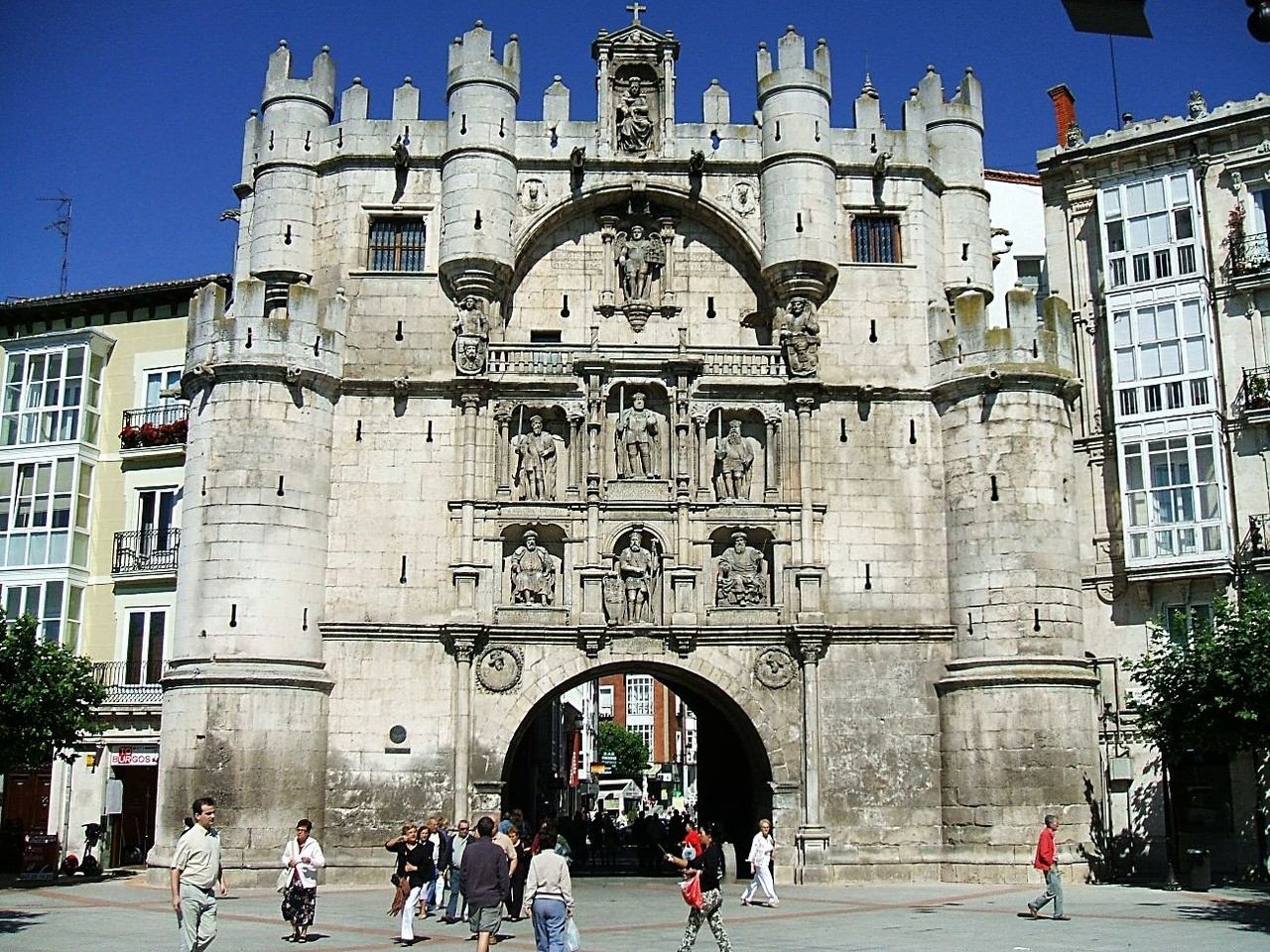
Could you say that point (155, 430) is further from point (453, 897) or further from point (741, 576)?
point (453, 897)

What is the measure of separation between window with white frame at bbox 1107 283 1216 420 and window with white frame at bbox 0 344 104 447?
25.7 metres

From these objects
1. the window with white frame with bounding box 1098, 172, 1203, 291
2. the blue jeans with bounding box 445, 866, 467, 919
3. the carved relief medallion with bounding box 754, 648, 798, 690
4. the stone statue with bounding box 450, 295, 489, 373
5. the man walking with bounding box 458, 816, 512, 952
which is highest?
the window with white frame with bounding box 1098, 172, 1203, 291

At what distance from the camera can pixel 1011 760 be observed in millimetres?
29188

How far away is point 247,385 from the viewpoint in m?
30.4

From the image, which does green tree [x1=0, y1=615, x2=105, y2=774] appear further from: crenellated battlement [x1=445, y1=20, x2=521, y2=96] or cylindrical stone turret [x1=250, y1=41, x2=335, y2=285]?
crenellated battlement [x1=445, y1=20, x2=521, y2=96]

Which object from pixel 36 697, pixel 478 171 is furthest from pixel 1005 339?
pixel 36 697

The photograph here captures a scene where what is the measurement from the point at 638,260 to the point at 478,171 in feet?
13.8

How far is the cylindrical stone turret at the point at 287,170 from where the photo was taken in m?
32.8

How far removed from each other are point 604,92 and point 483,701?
47.4ft

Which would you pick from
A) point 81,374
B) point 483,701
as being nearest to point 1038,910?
point 483,701

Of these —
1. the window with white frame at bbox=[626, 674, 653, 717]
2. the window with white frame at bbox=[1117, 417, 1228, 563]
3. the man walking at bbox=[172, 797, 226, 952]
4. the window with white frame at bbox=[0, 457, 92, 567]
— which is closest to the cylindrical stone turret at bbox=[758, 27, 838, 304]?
the window with white frame at bbox=[1117, 417, 1228, 563]

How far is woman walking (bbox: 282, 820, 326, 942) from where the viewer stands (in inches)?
756

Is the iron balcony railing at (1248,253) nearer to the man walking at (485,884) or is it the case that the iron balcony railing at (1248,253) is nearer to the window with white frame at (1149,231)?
the window with white frame at (1149,231)

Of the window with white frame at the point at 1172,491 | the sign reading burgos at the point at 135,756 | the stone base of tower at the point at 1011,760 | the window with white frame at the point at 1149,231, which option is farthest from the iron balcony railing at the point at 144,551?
the window with white frame at the point at 1149,231
